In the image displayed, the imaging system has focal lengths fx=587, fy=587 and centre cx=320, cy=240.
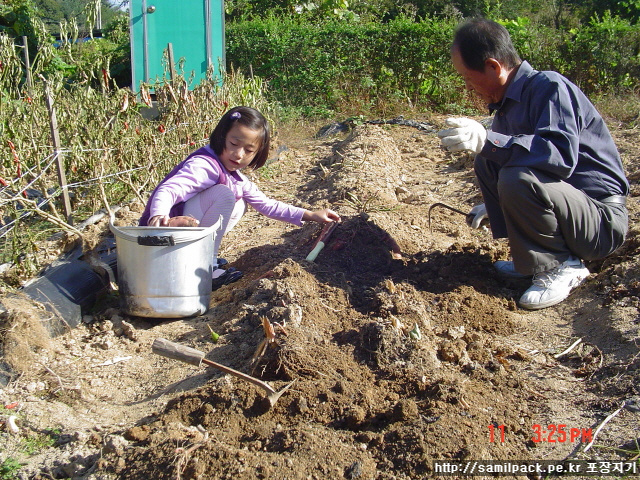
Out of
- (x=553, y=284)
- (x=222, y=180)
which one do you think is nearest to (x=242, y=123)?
(x=222, y=180)

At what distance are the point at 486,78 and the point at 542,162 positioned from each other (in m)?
0.53

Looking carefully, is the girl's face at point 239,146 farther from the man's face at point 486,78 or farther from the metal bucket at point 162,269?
the man's face at point 486,78

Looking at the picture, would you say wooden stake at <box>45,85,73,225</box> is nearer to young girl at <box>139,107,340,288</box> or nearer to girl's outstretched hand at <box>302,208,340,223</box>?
young girl at <box>139,107,340,288</box>

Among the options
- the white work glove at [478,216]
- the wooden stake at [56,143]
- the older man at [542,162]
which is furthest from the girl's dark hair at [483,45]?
the wooden stake at [56,143]

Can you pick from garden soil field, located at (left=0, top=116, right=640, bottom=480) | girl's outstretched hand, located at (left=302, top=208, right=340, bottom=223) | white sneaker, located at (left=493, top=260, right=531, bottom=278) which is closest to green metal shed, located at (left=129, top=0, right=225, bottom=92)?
garden soil field, located at (left=0, top=116, right=640, bottom=480)

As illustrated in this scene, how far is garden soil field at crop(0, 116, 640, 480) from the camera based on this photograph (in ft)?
5.64

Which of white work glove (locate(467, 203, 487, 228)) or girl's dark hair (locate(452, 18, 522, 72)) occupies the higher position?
girl's dark hair (locate(452, 18, 522, 72))

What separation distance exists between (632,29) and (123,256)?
9.78 m

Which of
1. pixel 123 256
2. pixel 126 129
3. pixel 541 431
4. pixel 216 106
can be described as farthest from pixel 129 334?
pixel 216 106

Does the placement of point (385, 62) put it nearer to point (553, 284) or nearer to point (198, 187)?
point (198, 187)

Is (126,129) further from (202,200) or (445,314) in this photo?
(445,314)

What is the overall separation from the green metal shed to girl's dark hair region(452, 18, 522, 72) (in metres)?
8.25

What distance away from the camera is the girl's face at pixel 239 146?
300cm

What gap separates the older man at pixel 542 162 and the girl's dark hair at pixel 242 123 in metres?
0.96
